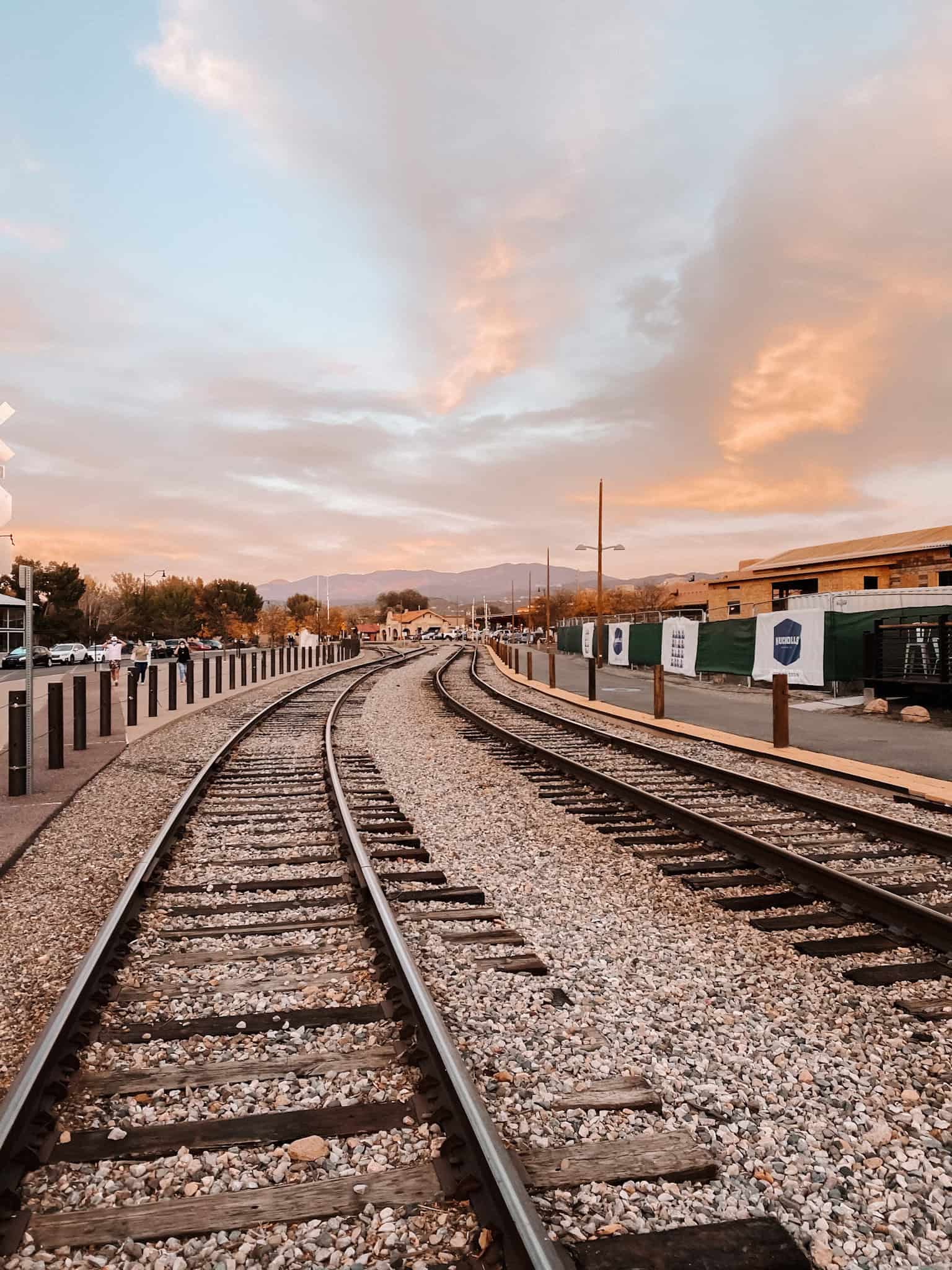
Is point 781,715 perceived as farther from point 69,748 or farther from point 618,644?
point 618,644

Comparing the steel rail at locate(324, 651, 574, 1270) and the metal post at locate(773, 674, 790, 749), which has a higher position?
the metal post at locate(773, 674, 790, 749)

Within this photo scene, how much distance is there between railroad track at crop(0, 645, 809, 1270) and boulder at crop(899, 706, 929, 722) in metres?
12.4

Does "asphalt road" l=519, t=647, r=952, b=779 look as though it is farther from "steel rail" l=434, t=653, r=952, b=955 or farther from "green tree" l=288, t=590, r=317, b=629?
"green tree" l=288, t=590, r=317, b=629

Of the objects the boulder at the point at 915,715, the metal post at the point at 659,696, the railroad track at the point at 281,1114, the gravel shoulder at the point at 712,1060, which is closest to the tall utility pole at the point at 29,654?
the railroad track at the point at 281,1114

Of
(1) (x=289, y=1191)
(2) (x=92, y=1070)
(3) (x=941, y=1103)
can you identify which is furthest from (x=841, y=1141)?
(2) (x=92, y=1070)

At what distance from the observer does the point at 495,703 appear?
19766mm

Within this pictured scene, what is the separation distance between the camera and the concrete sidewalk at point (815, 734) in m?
9.77

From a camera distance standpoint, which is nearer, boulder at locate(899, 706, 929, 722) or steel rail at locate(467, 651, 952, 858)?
steel rail at locate(467, 651, 952, 858)

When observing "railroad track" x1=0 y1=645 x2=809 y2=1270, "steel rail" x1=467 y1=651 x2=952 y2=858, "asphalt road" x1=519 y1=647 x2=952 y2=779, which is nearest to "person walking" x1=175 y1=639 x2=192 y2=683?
"asphalt road" x1=519 y1=647 x2=952 y2=779

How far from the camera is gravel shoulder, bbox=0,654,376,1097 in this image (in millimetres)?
3938

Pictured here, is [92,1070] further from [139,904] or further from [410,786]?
[410,786]

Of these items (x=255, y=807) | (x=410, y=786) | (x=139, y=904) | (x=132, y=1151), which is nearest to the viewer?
(x=132, y=1151)

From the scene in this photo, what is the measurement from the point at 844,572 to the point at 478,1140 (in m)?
37.0

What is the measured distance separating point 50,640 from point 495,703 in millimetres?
72530
